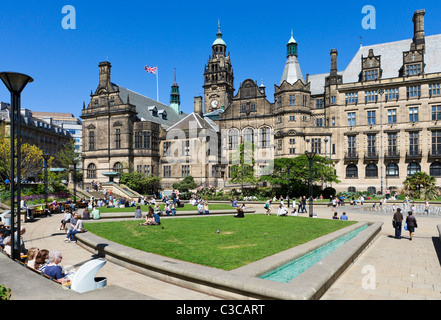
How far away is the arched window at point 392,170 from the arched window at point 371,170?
5.81 ft

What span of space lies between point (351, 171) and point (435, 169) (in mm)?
12081

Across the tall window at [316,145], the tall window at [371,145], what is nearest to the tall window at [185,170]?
the tall window at [316,145]

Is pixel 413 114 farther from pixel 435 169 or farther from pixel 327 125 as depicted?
pixel 327 125

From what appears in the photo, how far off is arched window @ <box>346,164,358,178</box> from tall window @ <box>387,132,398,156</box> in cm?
570

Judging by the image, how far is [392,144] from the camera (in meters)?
51.4

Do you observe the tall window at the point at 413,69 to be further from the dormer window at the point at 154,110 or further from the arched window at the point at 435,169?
the dormer window at the point at 154,110

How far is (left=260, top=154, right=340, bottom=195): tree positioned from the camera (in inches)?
1778

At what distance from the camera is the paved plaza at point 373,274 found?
8.16 metres

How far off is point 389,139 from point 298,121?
15098mm

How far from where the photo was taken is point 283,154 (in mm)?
54250

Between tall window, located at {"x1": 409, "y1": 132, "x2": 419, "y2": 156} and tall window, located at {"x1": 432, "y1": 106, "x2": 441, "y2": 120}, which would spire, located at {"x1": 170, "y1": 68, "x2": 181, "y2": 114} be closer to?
tall window, located at {"x1": 409, "y1": 132, "x2": 419, "y2": 156}

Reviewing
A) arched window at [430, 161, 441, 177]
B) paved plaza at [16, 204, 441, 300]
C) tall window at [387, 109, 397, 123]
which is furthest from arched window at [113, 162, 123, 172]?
arched window at [430, 161, 441, 177]

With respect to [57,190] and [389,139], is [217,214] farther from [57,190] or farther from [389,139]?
[389,139]

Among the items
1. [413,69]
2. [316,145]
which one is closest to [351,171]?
[316,145]
